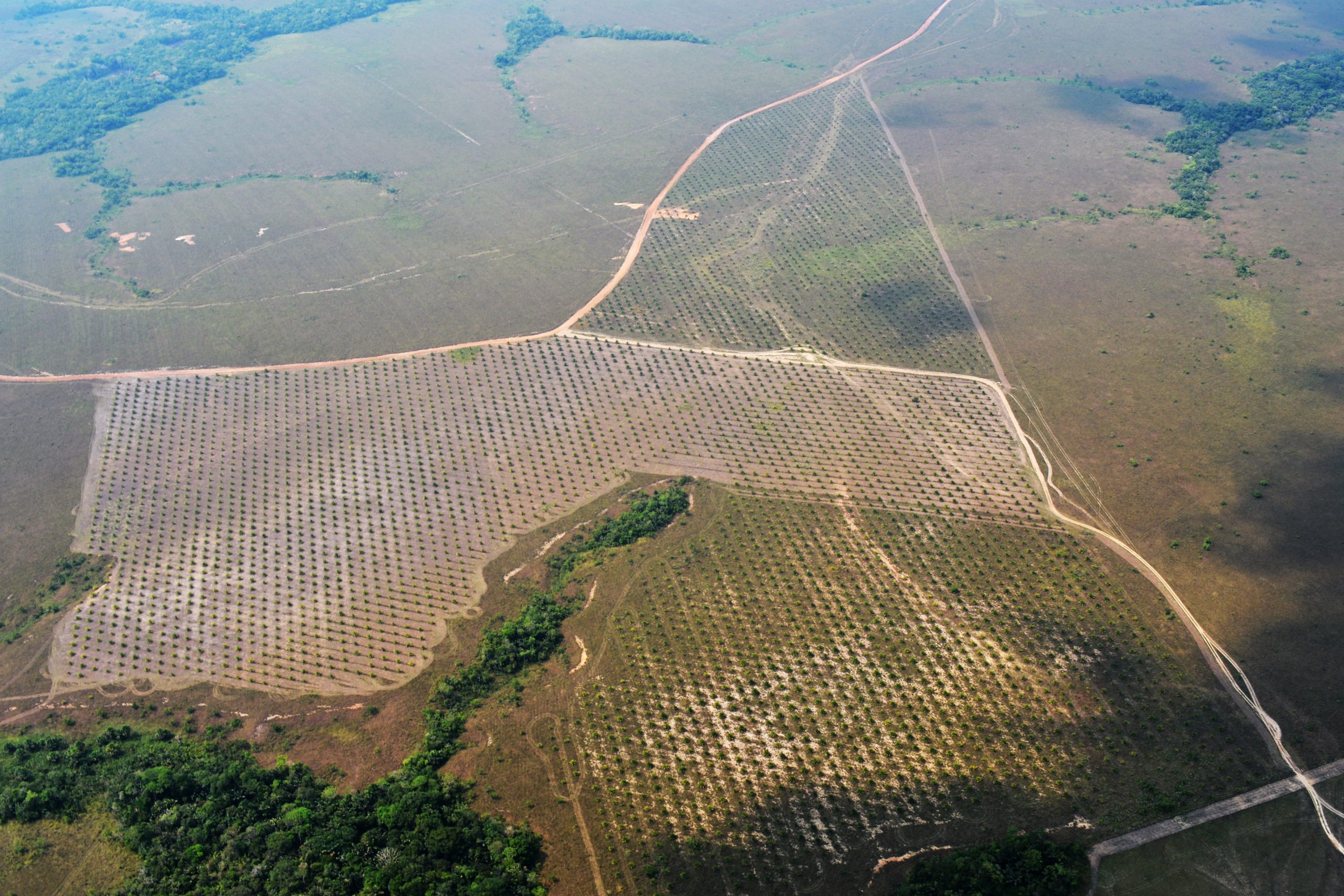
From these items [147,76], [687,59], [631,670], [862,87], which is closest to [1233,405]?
[631,670]

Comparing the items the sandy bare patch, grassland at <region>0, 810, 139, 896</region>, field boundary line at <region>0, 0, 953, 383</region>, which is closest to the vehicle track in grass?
field boundary line at <region>0, 0, 953, 383</region>

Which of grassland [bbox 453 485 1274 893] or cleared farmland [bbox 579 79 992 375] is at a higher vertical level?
cleared farmland [bbox 579 79 992 375]

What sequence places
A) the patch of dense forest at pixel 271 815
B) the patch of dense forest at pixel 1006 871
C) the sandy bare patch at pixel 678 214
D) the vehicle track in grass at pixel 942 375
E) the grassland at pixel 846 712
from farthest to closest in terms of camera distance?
the sandy bare patch at pixel 678 214
the vehicle track in grass at pixel 942 375
the grassland at pixel 846 712
the patch of dense forest at pixel 271 815
the patch of dense forest at pixel 1006 871

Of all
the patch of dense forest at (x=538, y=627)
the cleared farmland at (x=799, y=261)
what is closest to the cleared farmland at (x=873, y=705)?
the patch of dense forest at (x=538, y=627)

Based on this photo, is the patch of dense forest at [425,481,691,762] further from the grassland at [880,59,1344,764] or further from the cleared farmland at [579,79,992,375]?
the grassland at [880,59,1344,764]

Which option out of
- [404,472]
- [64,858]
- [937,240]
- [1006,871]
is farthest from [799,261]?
[64,858]

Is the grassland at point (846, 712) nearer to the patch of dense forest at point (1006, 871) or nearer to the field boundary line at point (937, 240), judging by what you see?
the patch of dense forest at point (1006, 871)

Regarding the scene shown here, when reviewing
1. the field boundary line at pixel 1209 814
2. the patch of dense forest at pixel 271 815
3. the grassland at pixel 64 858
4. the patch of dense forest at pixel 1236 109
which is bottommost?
the grassland at pixel 64 858
